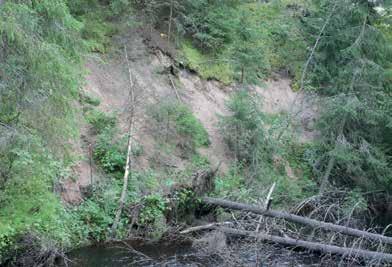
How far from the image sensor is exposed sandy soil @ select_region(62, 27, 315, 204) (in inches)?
696

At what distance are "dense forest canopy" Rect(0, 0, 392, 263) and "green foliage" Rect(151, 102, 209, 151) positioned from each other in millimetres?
45

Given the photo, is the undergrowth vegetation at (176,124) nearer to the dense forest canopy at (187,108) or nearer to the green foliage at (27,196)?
the dense forest canopy at (187,108)

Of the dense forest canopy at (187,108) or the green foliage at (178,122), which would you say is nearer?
the dense forest canopy at (187,108)

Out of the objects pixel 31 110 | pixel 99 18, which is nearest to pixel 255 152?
pixel 99 18

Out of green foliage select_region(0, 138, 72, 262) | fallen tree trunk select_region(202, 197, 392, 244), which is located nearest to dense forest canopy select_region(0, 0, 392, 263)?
green foliage select_region(0, 138, 72, 262)

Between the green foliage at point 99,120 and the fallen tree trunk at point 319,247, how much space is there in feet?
18.5

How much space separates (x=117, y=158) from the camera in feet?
52.5

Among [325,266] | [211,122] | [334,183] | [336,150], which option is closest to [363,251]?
[325,266]

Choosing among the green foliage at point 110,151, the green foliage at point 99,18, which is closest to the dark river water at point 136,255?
the green foliage at point 110,151

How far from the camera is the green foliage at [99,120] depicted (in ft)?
54.7

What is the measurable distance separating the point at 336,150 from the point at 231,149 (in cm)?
382

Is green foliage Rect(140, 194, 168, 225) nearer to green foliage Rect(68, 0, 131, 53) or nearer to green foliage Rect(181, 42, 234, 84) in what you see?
green foliage Rect(68, 0, 131, 53)

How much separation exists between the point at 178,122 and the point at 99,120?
8.93 ft

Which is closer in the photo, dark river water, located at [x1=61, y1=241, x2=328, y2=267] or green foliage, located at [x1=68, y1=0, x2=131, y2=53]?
dark river water, located at [x1=61, y1=241, x2=328, y2=267]
